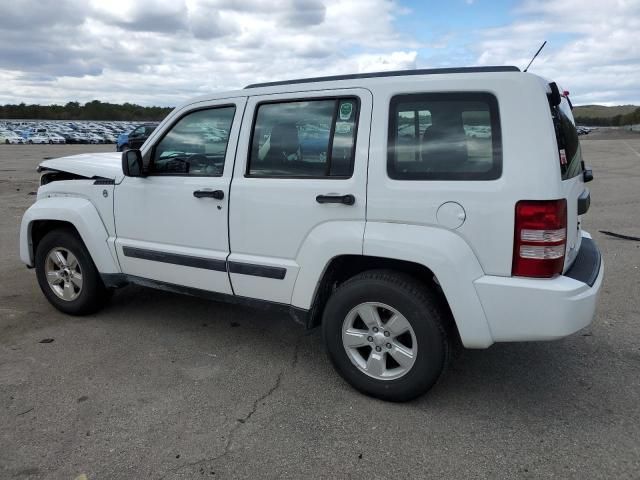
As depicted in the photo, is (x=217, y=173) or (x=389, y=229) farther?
(x=217, y=173)

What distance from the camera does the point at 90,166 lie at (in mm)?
4504

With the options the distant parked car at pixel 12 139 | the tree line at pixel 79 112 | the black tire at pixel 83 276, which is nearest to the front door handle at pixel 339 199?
the black tire at pixel 83 276

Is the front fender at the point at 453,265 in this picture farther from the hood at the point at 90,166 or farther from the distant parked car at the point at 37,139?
the distant parked car at the point at 37,139

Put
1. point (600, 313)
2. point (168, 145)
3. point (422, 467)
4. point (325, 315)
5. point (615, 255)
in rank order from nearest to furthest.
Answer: point (422, 467), point (325, 315), point (168, 145), point (600, 313), point (615, 255)

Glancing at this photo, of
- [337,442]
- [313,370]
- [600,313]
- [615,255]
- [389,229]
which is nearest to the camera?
[337,442]

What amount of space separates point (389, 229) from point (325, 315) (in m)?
Answer: 0.72

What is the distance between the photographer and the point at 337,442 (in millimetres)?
2879

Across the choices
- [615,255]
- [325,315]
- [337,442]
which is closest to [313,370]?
[325,315]

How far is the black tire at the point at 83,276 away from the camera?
4.55 m

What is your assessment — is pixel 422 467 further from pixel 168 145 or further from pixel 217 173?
pixel 168 145

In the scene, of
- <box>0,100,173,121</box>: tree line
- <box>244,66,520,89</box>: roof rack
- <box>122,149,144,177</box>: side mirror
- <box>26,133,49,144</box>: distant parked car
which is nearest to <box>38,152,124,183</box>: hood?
<box>122,149,144,177</box>: side mirror

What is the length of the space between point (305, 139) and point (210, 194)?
780 mm

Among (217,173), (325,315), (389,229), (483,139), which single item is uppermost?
(483,139)

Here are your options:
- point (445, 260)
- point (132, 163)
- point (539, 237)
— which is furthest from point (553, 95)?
point (132, 163)
